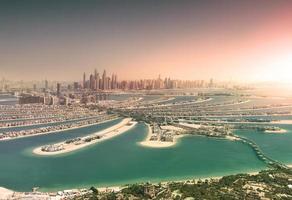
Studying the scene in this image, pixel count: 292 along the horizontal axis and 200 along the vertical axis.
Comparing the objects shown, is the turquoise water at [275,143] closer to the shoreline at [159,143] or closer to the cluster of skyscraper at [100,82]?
the shoreline at [159,143]

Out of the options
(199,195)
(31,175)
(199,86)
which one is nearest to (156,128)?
(31,175)

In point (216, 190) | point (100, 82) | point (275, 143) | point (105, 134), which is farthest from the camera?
point (100, 82)

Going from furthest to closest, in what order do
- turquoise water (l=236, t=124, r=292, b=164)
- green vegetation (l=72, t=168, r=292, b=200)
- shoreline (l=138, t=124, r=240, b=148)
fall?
shoreline (l=138, t=124, r=240, b=148)
turquoise water (l=236, t=124, r=292, b=164)
green vegetation (l=72, t=168, r=292, b=200)

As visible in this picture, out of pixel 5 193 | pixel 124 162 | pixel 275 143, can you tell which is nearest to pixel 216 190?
pixel 124 162

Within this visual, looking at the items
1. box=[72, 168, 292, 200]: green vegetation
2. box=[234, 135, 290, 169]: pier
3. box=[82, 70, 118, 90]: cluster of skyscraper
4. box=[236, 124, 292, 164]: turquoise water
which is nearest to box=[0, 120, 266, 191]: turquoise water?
box=[234, 135, 290, 169]: pier

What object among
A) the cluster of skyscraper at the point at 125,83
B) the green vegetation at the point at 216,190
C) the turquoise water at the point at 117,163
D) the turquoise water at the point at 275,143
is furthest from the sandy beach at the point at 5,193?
the cluster of skyscraper at the point at 125,83

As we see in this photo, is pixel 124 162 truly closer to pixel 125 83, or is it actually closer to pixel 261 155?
pixel 261 155

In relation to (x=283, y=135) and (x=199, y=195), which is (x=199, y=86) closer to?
(x=283, y=135)

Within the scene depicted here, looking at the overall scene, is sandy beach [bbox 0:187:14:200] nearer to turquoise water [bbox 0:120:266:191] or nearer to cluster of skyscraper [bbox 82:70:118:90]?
turquoise water [bbox 0:120:266:191]
